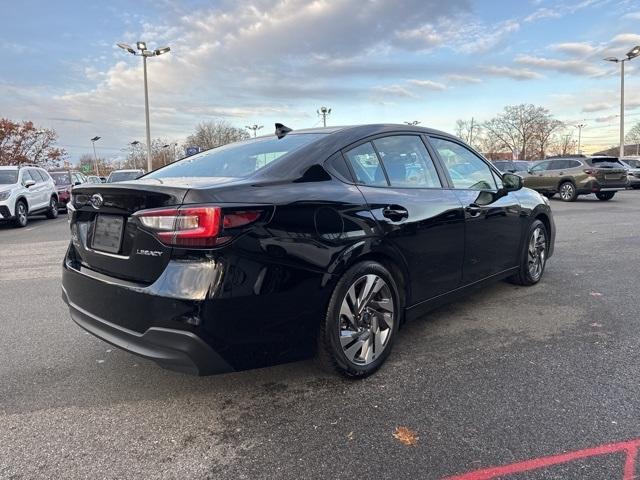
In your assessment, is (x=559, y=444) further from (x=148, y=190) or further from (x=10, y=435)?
(x=10, y=435)

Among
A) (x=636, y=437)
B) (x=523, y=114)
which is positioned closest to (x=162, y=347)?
(x=636, y=437)

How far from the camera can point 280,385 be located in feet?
Answer: 10.4

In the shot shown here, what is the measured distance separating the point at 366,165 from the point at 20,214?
43.4 ft

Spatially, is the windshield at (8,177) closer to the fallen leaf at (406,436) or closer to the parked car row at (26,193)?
the parked car row at (26,193)

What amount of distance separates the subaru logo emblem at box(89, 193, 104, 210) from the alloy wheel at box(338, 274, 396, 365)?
1.53 m

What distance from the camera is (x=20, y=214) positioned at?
13.6 m

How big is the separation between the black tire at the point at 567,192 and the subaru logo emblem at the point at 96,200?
62.0 ft

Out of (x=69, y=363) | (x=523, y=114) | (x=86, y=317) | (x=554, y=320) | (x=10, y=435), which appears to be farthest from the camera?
(x=523, y=114)

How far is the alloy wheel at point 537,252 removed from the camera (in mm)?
5289

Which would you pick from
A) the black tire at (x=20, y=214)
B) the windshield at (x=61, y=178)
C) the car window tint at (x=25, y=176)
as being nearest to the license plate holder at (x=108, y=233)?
the black tire at (x=20, y=214)

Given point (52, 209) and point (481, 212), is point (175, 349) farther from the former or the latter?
point (52, 209)

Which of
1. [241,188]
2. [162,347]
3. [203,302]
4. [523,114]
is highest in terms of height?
[523,114]

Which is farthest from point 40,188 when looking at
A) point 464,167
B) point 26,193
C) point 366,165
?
point 366,165

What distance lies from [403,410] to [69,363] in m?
2.38
